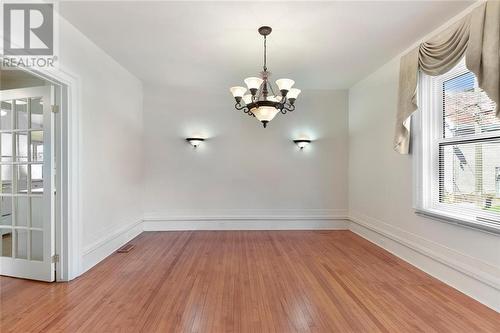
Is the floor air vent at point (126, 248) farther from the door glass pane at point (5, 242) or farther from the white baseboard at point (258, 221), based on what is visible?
the door glass pane at point (5, 242)

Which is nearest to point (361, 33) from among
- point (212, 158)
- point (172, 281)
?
point (212, 158)

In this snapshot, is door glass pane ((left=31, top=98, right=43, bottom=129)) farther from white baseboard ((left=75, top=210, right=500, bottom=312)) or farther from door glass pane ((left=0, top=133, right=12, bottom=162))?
white baseboard ((left=75, top=210, right=500, bottom=312))

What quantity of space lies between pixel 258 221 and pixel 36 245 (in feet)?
11.1

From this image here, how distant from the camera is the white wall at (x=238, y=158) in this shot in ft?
16.1

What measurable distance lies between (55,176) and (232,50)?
102 inches

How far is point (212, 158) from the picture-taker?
195 inches

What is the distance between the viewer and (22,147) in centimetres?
281

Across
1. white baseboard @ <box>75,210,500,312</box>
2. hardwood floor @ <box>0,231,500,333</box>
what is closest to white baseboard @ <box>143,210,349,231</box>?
white baseboard @ <box>75,210,500,312</box>

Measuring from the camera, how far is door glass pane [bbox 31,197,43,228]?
279cm

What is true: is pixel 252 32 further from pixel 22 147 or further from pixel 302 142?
pixel 22 147

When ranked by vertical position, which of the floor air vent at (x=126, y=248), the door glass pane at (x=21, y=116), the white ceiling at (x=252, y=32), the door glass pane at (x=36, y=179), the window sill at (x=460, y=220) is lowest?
the floor air vent at (x=126, y=248)

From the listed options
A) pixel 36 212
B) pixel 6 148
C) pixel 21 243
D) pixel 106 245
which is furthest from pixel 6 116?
pixel 106 245

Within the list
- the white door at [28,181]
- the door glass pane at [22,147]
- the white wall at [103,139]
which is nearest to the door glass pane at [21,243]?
the white door at [28,181]

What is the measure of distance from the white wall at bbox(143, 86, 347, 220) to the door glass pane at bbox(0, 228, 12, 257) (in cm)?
211
